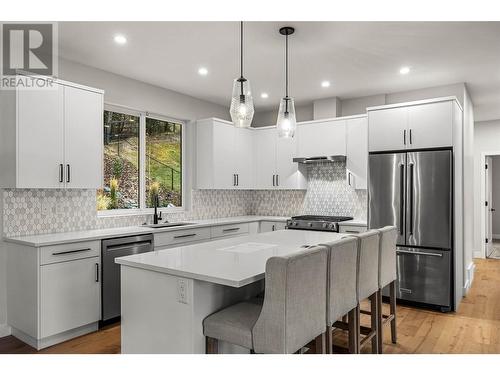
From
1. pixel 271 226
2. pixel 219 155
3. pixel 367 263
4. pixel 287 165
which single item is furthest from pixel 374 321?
pixel 219 155

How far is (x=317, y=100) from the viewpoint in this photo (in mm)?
5621

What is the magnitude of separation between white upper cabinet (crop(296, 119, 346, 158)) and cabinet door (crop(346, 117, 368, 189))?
10cm

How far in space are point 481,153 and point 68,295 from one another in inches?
280

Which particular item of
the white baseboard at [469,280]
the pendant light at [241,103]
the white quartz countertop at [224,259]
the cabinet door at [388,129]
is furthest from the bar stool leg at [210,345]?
the white baseboard at [469,280]

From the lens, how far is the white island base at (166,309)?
2.15 meters

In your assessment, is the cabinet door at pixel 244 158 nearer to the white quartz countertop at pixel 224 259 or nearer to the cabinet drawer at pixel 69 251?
the white quartz countertop at pixel 224 259

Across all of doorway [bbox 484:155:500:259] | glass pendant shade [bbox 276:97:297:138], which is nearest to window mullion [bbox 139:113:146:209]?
glass pendant shade [bbox 276:97:297:138]

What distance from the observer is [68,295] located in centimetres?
335

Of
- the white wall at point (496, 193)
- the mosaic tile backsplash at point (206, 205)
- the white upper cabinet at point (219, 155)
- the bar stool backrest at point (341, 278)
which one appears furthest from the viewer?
the white wall at point (496, 193)

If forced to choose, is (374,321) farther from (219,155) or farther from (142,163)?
(142,163)

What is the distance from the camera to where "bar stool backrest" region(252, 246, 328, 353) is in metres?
1.92

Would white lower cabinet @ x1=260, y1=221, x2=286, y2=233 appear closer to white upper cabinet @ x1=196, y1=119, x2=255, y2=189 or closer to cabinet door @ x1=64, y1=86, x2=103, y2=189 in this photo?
white upper cabinet @ x1=196, y1=119, x2=255, y2=189
